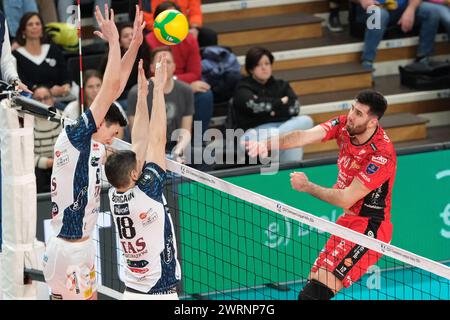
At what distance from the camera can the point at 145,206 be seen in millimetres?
7844

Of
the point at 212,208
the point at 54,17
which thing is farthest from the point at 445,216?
the point at 54,17

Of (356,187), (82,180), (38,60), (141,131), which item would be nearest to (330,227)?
(356,187)

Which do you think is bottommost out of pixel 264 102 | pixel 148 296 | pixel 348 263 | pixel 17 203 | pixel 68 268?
pixel 348 263

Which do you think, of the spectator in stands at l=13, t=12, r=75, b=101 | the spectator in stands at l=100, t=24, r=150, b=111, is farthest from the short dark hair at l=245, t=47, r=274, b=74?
the spectator in stands at l=13, t=12, r=75, b=101

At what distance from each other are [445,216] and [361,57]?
345 cm

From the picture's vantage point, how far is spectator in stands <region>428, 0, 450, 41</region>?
1435 cm

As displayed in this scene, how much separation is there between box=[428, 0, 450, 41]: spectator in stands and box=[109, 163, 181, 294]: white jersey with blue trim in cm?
747

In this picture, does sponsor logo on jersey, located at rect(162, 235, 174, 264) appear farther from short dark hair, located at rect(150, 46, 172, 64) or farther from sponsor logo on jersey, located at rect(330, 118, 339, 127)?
short dark hair, located at rect(150, 46, 172, 64)

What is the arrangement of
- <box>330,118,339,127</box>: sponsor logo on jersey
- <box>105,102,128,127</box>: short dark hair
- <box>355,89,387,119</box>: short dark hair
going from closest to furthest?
<box>105,102,128,127</box>: short dark hair < <box>355,89,387,119</box>: short dark hair < <box>330,118,339,127</box>: sponsor logo on jersey

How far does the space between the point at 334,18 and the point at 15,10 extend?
15.0 feet

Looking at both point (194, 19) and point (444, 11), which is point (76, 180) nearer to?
point (194, 19)

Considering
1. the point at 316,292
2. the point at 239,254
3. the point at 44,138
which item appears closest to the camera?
the point at 316,292

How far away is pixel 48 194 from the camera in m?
10.6

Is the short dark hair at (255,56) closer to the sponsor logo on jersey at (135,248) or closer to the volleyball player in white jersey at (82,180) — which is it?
the volleyball player in white jersey at (82,180)
